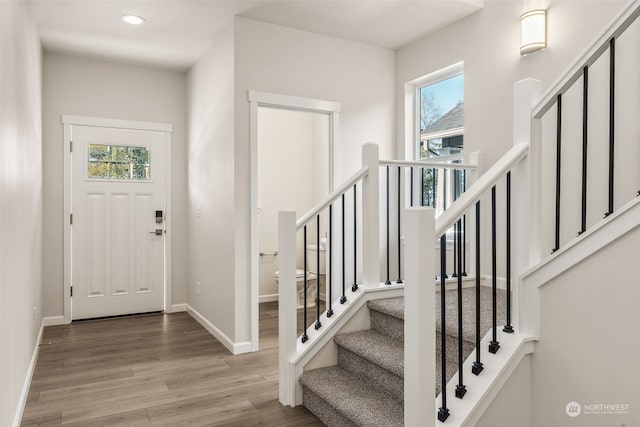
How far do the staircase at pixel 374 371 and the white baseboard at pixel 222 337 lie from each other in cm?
111

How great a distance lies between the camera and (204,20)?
368 cm

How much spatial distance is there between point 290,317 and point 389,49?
117 inches

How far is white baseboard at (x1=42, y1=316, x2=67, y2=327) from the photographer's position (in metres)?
4.48

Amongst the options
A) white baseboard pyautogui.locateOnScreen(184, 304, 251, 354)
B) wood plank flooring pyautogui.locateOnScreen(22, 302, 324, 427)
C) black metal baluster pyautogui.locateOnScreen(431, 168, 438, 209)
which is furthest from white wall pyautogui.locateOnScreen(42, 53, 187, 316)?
black metal baluster pyautogui.locateOnScreen(431, 168, 438, 209)

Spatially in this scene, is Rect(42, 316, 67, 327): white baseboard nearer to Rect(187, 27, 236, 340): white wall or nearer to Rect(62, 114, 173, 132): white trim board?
Rect(187, 27, 236, 340): white wall

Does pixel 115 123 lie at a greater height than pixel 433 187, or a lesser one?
greater

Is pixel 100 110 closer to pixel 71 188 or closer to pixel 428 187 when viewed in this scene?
pixel 71 188

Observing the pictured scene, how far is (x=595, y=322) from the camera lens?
5.84 ft

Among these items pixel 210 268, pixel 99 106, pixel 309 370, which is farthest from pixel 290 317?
pixel 99 106

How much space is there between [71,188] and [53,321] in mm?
1364

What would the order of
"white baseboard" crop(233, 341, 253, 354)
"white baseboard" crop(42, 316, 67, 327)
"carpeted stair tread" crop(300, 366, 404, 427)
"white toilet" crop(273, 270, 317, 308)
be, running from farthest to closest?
1. "white toilet" crop(273, 270, 317, 308)
2. "white baseboard" crop(42, 316, 67, 327)
3. "white baseboard" crop(233, 341, 253, 354)
4. "carpeted stair tread" crop(300, 366, 404, 427)

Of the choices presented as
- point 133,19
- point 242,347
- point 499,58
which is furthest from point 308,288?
point 133,19

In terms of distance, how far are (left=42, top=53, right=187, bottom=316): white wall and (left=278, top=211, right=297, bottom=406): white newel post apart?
2807 millimetres

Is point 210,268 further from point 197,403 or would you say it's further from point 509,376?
point 509,376
